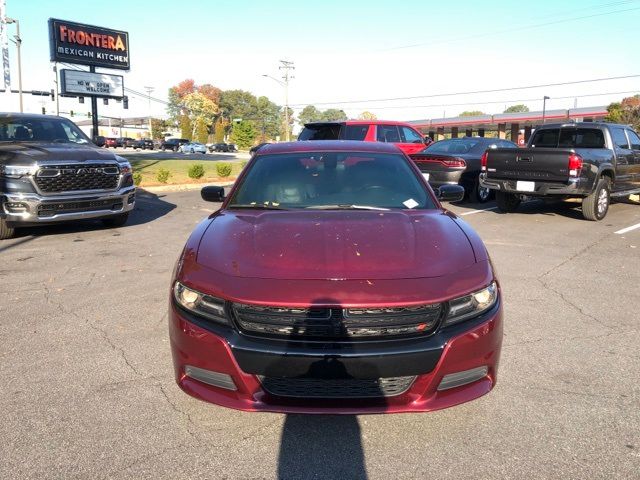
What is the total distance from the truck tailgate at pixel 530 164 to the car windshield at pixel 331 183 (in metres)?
6.06

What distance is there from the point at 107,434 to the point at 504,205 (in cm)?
→ 968

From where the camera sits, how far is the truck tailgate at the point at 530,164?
9188mm

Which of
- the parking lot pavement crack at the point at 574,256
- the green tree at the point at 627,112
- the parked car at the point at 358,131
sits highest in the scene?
the green tree at the point at 627,112

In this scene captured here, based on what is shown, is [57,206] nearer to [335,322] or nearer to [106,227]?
[106,227]

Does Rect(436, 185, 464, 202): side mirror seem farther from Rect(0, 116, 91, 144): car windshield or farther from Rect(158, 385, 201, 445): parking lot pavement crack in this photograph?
Rect(0, 116, 91, 144): car windshield

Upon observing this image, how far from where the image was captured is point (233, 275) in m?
2.59

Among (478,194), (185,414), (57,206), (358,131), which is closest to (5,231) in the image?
(57,206)

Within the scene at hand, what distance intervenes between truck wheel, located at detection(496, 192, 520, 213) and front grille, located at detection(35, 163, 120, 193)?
747 cm

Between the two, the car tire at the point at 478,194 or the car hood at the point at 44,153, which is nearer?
the car hood at the point at 44,153

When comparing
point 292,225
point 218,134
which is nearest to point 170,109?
point 218,134

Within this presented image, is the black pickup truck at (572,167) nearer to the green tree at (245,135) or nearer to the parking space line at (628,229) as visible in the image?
the parking space line at (628,229)

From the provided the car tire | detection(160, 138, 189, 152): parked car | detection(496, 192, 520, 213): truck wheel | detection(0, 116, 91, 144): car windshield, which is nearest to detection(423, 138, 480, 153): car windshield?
the car tire

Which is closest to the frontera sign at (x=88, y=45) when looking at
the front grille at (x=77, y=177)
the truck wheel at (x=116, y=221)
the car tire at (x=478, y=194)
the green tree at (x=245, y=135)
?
the truck wheel at (x=116, y=221)

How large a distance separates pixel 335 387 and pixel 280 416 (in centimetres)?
65
